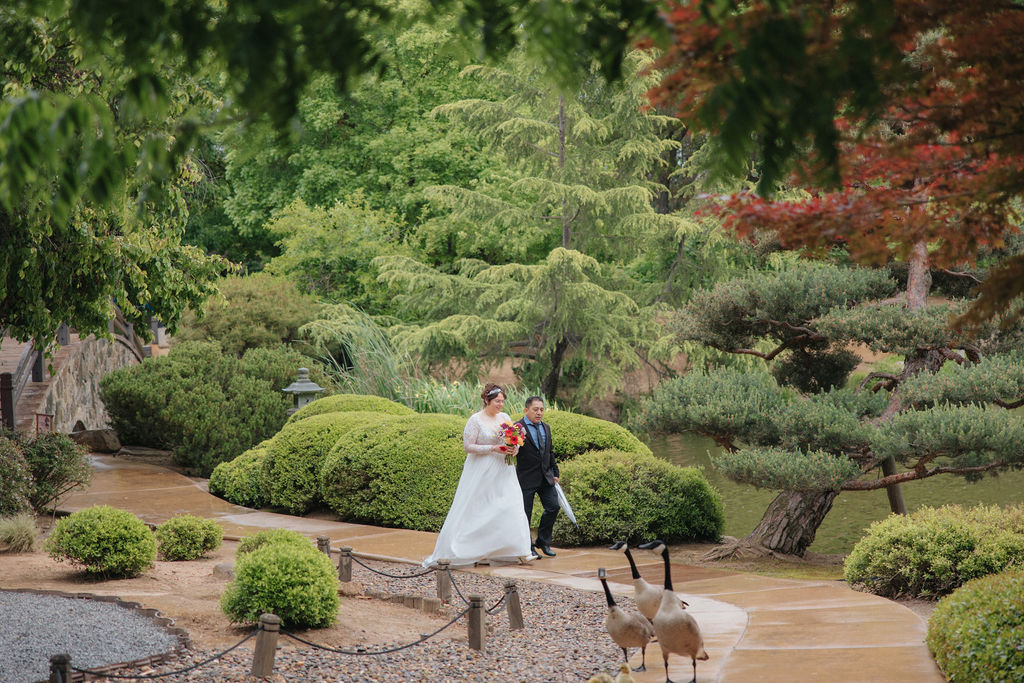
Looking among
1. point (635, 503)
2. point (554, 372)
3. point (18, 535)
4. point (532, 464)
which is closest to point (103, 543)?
point (18, 535)

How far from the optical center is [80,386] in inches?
765

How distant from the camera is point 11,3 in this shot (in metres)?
2.79

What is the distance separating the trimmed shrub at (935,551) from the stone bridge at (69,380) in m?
11.6

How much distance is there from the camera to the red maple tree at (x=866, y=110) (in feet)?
7.85

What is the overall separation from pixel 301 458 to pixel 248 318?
9.42 meters

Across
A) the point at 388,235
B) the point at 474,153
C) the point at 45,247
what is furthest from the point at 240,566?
the point at 474,153

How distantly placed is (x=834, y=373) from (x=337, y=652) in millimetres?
8038

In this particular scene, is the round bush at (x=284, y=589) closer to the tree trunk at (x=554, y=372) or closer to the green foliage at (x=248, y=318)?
the tree trunk at (x=554, y=372)

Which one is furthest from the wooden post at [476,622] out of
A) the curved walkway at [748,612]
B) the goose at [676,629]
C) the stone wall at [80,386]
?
the stone wall at [80,386]

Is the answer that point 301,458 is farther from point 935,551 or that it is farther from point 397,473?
point 935,551

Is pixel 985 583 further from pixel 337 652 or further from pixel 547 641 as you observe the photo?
pixel 337 652

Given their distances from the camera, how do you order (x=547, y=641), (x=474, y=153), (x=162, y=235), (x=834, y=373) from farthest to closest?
(x=474, y=153) → (x=834, y=373) → (x=162, y=235) → (x=547, y=641)

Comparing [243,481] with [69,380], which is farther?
[69,380]

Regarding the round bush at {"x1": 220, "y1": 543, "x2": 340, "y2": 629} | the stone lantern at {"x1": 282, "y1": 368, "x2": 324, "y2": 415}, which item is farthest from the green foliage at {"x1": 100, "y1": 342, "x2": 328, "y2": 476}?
the round bush at {"x1": 220, "y1": 543, "x2": 340, "y2": 629}
